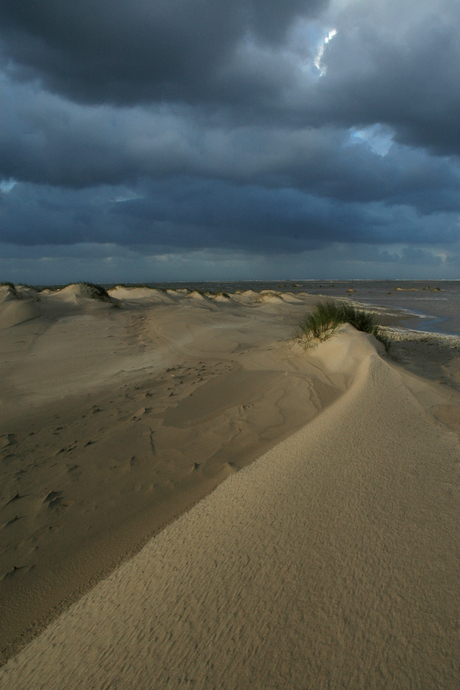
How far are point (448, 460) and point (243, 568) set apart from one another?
1.38 metres

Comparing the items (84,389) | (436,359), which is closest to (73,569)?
(84,389)

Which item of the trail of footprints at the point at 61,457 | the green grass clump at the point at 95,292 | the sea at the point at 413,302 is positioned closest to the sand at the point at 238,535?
the trail of footprints at the point at 61,457

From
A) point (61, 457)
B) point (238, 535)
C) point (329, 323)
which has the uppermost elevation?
point (329, 323)

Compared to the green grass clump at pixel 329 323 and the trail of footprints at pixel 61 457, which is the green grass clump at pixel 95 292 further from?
the trail of footprints at pixel 61 457

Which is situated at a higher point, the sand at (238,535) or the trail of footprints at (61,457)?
the sand at (238,535)

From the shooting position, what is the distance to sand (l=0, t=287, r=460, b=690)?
1.10 meters

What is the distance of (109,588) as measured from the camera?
5.08 feet

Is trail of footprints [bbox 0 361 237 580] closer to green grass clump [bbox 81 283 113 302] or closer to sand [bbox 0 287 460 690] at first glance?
sand [bbox 0 287 460 690]

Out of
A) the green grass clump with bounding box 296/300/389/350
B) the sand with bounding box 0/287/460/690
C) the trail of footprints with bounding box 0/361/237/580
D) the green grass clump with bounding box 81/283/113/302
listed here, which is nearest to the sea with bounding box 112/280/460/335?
the green grass clump with bounding box 296/300/389/350

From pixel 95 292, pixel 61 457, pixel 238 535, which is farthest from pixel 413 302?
A: pixel 238 535

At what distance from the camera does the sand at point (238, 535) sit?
3.61 ft

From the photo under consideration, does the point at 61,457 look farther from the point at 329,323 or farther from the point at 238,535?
the point at 329,323

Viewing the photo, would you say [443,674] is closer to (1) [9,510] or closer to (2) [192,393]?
(1) [9,510]

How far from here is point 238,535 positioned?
5.30 feet
